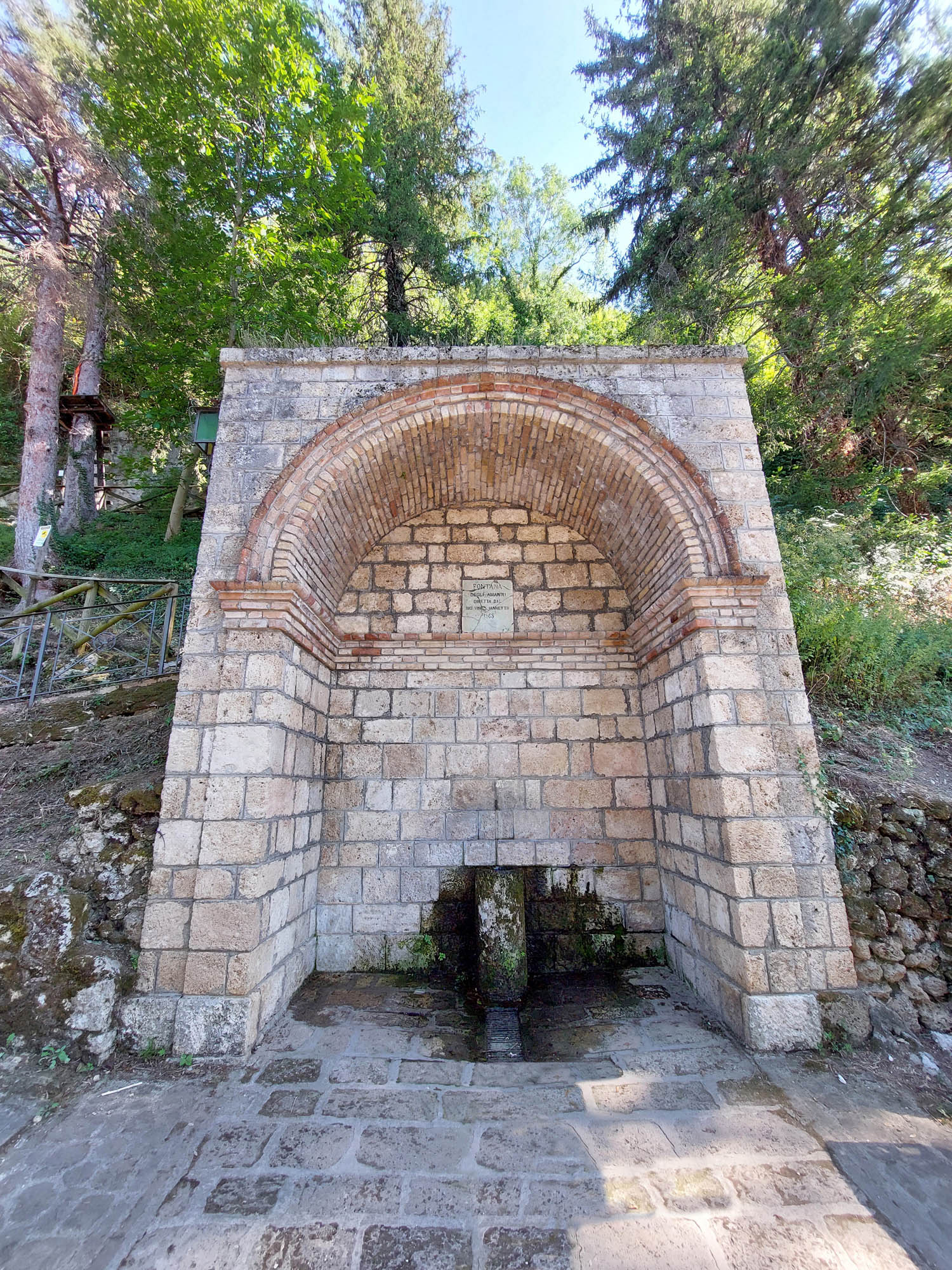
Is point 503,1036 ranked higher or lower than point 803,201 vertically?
lower

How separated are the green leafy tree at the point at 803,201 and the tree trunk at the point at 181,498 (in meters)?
9.33

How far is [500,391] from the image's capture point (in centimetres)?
429

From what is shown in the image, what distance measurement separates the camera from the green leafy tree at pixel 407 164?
9852 mm

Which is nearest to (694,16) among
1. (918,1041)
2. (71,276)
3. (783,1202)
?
(71,276)

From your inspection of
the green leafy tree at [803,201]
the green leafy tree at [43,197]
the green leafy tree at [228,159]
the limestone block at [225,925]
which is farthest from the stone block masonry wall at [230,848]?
the green leafy tree at [803,201]

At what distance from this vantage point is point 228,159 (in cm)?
858

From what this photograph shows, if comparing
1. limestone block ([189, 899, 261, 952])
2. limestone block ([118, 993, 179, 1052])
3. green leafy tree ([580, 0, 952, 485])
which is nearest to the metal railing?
limestone block ([189, 899, 261, 952])

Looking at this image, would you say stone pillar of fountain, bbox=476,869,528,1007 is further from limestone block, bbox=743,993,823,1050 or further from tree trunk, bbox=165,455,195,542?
tree trunk, bbox=165,455,195,542

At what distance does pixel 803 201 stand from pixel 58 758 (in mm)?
11475

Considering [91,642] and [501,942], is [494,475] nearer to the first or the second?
[501,942]

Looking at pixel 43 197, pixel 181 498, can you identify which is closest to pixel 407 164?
pixel 43 197

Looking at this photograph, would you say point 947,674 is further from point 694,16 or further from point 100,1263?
point 694,16

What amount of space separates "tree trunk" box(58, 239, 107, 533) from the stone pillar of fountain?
11747mm

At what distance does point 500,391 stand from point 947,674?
484 cm
